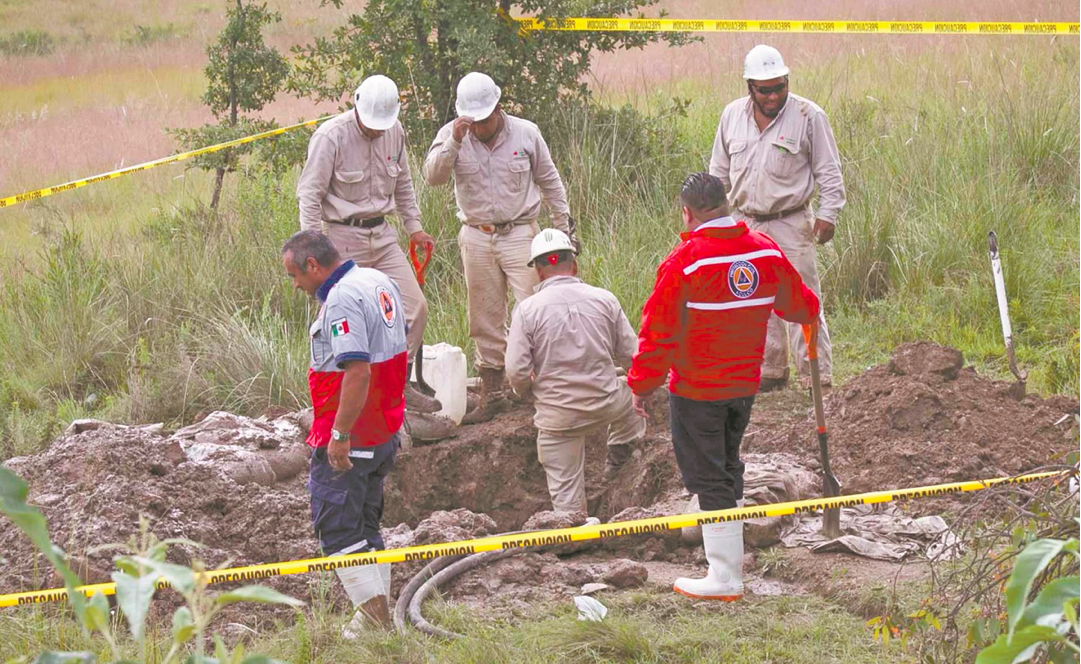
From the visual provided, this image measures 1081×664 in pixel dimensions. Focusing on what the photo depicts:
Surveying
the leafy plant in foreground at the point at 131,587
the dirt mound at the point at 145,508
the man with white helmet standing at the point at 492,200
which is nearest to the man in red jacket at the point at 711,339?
the dirt mound at the point at 145,508

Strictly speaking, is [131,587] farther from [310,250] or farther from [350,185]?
[350,185]

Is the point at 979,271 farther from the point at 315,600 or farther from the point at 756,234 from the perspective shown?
the point at 315,600

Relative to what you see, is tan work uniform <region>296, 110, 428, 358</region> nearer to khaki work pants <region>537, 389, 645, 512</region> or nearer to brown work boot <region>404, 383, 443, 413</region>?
brown work boot <region>404, 383, 443, 413</region>

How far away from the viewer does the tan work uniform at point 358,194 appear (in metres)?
7.42

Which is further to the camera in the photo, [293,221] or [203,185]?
[203,185]

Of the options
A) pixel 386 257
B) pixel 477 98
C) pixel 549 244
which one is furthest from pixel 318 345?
pixel 477 98

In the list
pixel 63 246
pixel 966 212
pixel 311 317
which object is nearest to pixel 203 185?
pixel 63 246

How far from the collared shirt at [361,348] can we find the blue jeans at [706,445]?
1199mm

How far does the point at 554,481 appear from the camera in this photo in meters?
7.16

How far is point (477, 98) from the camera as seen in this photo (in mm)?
7664

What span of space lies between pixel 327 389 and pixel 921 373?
12.9 ft

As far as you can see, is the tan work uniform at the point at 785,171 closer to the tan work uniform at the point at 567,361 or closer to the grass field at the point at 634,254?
the grass field at the point at 634,254

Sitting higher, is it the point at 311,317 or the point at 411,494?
the point at 311,317

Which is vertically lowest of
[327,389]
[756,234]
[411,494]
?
[411,494]
